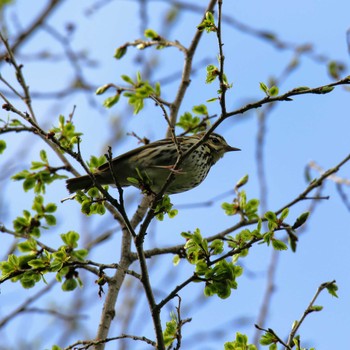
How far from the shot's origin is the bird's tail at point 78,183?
5.84m

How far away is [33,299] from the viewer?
6.25 m

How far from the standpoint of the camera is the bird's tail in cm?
584

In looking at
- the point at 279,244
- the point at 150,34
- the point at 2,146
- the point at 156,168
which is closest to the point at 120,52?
the point at 150,34

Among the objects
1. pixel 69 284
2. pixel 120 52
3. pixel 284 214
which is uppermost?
pixel 120 52

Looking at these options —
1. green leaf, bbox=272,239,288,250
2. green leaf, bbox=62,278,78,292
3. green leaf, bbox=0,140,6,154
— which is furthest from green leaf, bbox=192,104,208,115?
green leaf, bbox=272,239,288,250

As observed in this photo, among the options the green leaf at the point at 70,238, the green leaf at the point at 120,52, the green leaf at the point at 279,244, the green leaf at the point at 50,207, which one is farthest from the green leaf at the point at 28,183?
the green leaf at the point at 279,244

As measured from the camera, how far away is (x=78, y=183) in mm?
5891

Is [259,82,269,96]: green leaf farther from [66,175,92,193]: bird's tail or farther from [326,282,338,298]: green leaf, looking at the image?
[66,175,92,193]: bird's tail

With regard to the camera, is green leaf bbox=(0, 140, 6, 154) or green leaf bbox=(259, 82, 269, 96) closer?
green leaf bbox=(259, 82, 269, 96)

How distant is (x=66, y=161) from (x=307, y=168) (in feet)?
7.42

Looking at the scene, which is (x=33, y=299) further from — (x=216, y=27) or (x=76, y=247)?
(x=216, y=27)

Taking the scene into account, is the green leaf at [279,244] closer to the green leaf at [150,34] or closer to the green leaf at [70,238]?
the green leaf at [70,238]

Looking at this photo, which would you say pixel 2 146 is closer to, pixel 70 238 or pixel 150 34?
pixel 70 238

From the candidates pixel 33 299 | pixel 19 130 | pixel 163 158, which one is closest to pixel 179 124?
pixel 163 158
